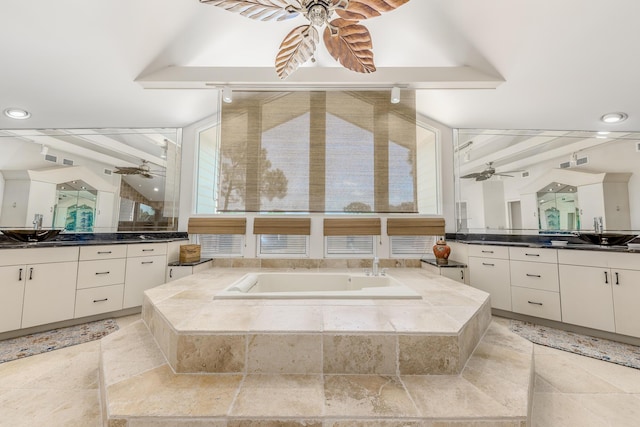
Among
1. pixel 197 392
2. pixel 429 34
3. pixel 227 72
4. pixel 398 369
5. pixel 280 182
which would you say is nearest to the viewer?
pixel 197 392

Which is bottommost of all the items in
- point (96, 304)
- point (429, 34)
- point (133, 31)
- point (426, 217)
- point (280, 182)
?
point (96, 304)

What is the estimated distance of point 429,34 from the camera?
101 inches

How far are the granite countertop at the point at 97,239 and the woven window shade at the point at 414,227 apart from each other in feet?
9.61

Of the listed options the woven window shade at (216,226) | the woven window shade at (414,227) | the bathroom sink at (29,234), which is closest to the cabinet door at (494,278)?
the woven window shade at (414,227)

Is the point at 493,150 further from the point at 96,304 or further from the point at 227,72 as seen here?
the point at 96,304

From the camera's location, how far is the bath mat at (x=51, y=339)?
6.76 ft

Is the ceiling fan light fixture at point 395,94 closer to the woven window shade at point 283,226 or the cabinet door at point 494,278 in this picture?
the woven window shade at point 283,226

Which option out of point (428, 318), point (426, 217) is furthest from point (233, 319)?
point (426, 217)

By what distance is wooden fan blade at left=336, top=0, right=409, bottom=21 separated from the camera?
56.5 inches

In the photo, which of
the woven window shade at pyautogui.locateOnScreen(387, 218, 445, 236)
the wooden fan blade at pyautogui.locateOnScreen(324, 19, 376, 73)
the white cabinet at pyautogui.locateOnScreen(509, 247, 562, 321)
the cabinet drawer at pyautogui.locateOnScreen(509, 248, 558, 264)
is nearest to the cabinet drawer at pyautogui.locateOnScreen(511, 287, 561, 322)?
the white cabinet at pyautogui.locateOnScreen(509, 247, 562, 321)

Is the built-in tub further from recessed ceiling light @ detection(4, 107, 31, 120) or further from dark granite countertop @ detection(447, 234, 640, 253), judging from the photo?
recessed ceiling light @ detection(4, 107, 31, 120)

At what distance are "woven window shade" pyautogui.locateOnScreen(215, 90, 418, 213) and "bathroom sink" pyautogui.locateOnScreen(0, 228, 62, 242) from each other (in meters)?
1.76

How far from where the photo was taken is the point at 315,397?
3.84 feet

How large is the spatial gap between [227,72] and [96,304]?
2.93m
